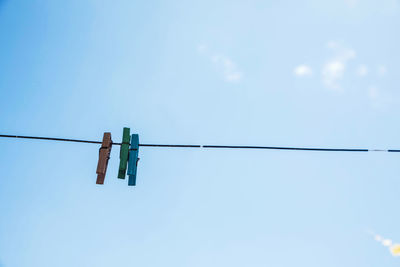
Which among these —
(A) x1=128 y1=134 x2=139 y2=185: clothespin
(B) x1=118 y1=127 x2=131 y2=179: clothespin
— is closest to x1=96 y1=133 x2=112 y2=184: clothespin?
(B) x1=118 y1=127 x2=131 y2=179: clothespin

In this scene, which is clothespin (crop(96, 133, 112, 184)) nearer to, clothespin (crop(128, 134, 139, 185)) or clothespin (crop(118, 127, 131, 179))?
clothespin (crop(118, 127, 131, 179))

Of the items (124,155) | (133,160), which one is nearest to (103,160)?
(124,155)

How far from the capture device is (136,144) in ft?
18.3

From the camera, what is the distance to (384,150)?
17.4 feet

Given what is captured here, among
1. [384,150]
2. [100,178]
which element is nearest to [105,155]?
[100,178]

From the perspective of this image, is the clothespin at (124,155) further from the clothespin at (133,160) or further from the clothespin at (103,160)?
the clothespin at (103,160)

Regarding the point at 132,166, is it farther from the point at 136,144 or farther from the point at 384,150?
the point at 384,150

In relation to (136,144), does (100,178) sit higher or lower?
lower

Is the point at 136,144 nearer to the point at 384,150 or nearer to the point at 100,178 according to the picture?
the point at 100,178

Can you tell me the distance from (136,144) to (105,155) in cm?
54

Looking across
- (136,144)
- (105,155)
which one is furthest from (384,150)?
(105,155)

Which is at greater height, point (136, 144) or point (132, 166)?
point (136, 144)

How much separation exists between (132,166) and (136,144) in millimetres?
397

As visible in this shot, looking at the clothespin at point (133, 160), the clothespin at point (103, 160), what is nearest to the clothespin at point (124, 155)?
the clothespin at point (133, 160)
